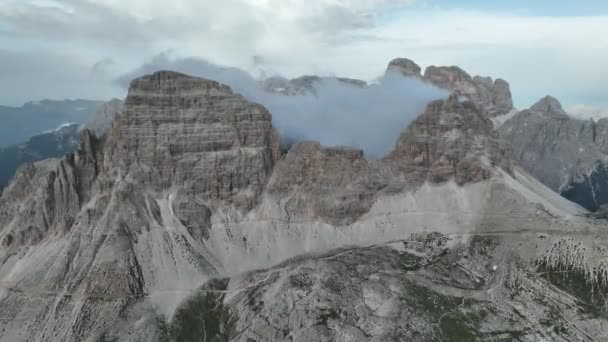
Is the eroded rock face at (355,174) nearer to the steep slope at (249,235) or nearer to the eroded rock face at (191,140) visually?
the steep slope at (249,235)

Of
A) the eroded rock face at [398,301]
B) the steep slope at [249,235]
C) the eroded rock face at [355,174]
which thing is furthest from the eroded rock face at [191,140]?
the eroded rock face at [398,301]

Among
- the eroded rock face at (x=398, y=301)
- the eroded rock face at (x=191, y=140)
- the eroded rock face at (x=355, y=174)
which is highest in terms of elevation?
the eroded rock face at (x=191, y=140)

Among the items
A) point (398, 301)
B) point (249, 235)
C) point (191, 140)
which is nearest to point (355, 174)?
point (249, 235)

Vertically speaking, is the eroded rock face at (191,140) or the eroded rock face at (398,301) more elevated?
the eroded rock face at (191,140)

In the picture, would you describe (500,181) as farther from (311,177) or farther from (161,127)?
(161,127)

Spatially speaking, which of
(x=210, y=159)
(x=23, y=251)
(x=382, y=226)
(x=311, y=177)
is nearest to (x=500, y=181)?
(x=382, y=226)

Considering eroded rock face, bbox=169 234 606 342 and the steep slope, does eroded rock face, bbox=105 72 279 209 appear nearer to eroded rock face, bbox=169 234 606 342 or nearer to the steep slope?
the steep slope

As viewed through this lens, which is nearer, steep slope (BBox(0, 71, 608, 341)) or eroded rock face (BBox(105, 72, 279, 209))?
steep slope (BBox(0, 71, 608, 341))

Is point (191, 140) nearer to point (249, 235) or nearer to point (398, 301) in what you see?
point (249, 235)

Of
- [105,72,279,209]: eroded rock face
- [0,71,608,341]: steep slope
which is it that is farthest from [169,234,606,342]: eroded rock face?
[105,72,279,209]: eroded rock face
